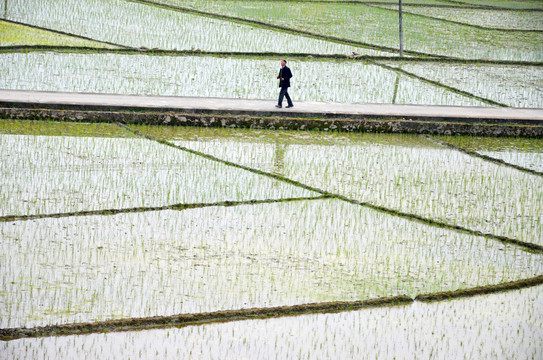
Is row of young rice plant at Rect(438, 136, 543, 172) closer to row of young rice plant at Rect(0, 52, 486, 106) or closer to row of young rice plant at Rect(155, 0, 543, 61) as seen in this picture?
row of young rice plant at Rect(0, 52, 486, 106)

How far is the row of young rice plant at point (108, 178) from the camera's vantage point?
6.31m

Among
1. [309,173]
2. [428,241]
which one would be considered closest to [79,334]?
[428,241]

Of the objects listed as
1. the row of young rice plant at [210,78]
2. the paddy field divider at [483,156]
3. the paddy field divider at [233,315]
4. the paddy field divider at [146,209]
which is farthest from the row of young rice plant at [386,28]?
the paddy field divider at [233,315]

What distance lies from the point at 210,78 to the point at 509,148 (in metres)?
4.00

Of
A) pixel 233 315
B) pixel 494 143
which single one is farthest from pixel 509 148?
pixel 233 315

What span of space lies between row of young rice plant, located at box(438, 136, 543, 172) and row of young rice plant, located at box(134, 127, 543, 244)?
0.29 m

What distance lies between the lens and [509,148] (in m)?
8.92

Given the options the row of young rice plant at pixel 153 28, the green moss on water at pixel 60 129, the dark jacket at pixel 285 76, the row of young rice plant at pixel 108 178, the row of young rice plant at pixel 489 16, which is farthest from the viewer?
the row of young rice plant at pixel 489 16

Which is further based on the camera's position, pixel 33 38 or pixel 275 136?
pixel 33 38

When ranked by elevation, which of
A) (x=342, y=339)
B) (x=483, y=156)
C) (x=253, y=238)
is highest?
(x=483, y=156)

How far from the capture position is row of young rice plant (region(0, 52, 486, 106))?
10328 millimetres

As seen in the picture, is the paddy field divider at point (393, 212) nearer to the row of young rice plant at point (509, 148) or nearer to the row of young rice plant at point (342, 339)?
the row of young rice plant at point (342, 339)

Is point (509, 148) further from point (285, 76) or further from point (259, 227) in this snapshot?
point (259, 227)

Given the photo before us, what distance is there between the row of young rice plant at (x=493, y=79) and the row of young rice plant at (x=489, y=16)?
170 inches
